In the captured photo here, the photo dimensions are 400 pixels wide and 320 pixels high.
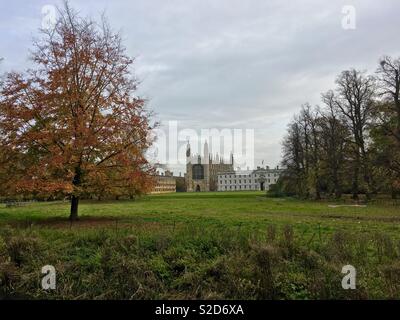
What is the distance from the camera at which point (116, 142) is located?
61.3 feet

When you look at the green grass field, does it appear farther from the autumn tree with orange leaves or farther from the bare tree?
the bare tree

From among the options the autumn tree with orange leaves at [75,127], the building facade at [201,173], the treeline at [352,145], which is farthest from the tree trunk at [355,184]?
the building facade at [201,173]

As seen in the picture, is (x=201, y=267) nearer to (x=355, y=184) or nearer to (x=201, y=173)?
(x=355, y=184)

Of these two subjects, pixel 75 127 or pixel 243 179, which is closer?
pixel 75 127

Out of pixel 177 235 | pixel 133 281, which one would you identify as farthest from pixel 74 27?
pixel 133 281

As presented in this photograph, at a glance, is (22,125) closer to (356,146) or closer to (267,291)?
(267,291)

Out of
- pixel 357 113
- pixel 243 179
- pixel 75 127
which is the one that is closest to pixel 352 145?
pixel 357 113

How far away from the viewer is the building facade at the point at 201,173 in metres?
156

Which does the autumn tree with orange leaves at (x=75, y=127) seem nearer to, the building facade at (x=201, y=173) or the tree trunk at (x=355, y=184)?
the tree trunk at (x=355, y=184)

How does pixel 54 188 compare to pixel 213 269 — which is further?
pixel 54 188

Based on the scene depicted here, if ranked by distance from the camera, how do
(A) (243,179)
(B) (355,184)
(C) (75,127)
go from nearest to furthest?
(C) (75,127) < (B) (355,184) < (A) (243,179)

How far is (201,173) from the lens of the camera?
16075 centimetres


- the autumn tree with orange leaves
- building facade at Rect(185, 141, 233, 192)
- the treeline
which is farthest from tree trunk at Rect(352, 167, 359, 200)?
building facade at Rect(185, 141, 233, 192)

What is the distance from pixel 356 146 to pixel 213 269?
4198cm
